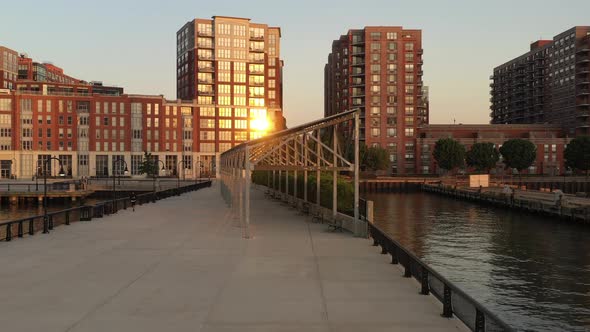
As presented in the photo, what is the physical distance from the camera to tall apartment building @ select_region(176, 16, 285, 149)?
149250 mm

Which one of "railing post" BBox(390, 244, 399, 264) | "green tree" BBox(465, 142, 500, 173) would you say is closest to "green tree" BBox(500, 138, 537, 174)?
"green tree" BBox(465, 142, 500, 173)

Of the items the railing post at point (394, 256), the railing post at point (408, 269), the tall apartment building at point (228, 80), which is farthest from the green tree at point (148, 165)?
the railing post at point (408, 269)

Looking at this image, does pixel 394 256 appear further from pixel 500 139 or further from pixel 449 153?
pixel 500 139

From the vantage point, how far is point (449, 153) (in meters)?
140

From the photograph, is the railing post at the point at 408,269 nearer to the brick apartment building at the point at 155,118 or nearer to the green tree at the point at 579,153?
the brick apartment building at the point at 155,118

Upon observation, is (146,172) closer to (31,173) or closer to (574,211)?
(31,173)

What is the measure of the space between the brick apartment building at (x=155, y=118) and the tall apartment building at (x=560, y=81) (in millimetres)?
94064

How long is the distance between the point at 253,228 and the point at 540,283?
16.1 meters

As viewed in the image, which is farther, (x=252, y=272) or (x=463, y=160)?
(x=463, y=160)

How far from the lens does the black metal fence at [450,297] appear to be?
35.5 feet

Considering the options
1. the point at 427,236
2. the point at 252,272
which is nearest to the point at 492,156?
the point at 427,236

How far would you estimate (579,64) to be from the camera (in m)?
161

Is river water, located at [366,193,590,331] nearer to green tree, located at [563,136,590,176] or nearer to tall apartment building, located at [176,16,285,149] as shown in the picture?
green tree, located at [563,136,590,176]

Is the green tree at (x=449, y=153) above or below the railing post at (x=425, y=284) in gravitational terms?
above
